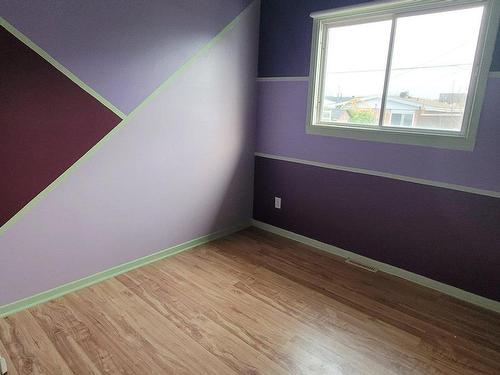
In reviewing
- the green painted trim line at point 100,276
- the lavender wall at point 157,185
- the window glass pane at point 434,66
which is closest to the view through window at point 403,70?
the window glass pane at point 434,66

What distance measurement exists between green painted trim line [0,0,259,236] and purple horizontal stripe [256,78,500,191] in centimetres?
67

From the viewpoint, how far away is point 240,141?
3.31 m

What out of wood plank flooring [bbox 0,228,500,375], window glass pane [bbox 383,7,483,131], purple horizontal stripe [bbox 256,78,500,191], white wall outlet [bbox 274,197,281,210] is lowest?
wood plank flooring [bbox 0,228,500,375]

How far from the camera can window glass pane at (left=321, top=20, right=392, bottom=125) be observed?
8.41ft

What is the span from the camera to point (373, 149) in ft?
8.71

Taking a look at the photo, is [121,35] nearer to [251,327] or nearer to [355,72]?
[355,72]

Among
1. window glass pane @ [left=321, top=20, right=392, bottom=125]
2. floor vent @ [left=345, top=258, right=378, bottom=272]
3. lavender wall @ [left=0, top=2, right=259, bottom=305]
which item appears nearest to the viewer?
lavender wall @ [left=0, top=2, right=259, bottom=305]

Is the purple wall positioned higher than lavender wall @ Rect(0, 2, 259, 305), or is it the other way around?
the purple wall

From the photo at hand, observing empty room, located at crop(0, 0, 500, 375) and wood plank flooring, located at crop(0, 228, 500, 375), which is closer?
wood plank flooring, located at crop(0, 228, 500, 375)

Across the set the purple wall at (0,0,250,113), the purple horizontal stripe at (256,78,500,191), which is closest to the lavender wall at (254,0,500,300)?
the purple horizontal stripe at (256,78,500,191)

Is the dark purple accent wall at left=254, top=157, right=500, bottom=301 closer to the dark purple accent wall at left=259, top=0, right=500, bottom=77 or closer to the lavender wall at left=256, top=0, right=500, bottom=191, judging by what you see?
the lavender wall at left=256, top=0, right=500, bottom=191

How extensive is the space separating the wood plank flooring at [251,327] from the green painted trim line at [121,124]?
2.15 feet

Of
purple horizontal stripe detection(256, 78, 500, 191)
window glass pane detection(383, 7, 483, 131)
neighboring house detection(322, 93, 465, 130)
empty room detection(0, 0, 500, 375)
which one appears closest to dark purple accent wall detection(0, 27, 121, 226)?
empty room detection(0, 0, 500, 375)

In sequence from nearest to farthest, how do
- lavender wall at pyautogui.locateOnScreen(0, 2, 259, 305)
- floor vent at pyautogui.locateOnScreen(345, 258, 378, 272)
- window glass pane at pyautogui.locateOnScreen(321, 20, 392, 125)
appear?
lavender wall at pyautogui.locateOnScreen(0, 2, 259, 305) → window glass pane at pyautogui.locateOnScreen(321, 20, 392, 125) → floor vent at pyautogui.locateOnScreen(345, 258, 378, 272)
